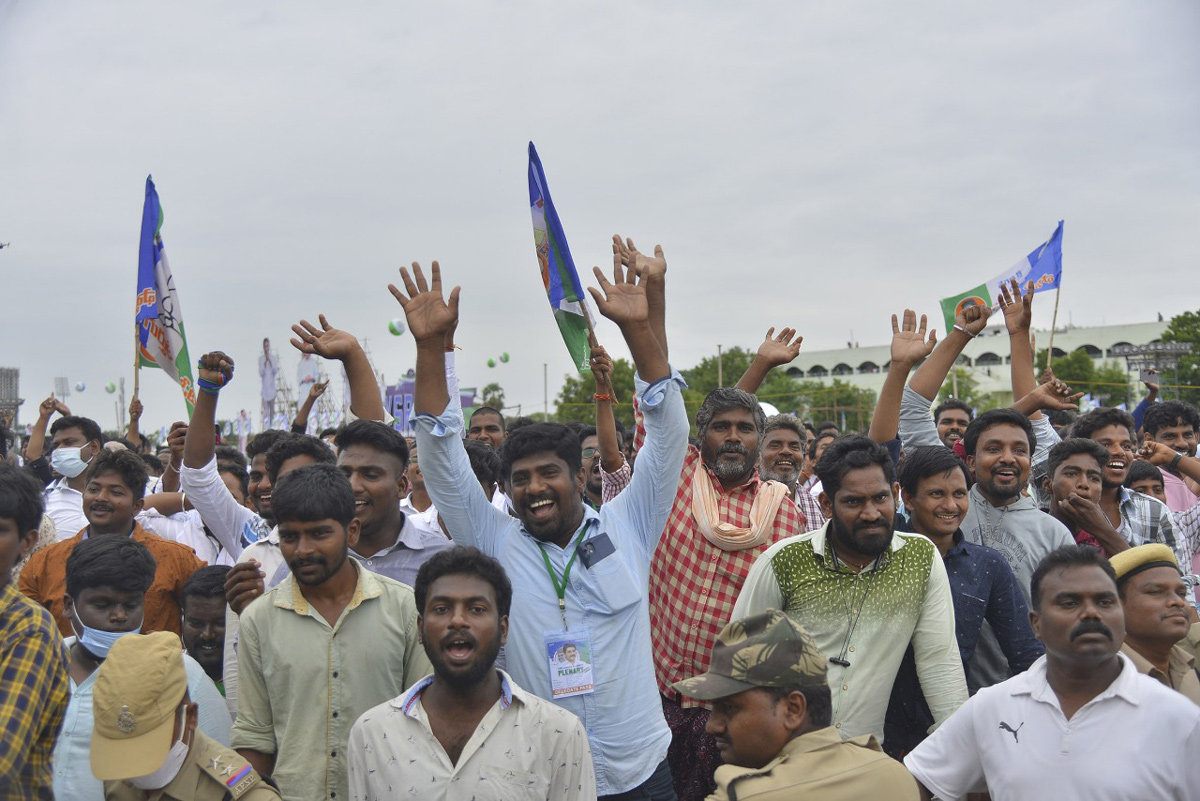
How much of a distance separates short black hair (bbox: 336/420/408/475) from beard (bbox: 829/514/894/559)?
6.03 feet

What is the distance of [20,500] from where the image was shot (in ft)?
9.94

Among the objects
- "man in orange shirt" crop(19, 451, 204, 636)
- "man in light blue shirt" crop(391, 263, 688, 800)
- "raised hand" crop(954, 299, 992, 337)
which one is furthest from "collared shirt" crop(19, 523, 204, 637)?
"raised hand" crop(954, 299, 992, 337)

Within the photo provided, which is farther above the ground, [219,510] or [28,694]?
[219,510]

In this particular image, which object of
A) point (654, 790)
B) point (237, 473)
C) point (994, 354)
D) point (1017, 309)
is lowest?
Result: point (654, 790)

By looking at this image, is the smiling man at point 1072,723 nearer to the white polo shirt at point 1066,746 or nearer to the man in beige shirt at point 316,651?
the white polo shirt at point 1066,746

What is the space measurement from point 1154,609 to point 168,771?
3.21 metres

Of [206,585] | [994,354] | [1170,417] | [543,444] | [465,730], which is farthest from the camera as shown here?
[994,354]

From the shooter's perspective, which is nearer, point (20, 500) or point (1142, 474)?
point (20, 500)

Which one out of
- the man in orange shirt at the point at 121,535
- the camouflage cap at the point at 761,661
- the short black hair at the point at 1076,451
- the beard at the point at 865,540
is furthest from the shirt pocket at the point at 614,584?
the short black hair at the point at 1076,451

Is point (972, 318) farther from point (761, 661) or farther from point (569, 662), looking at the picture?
point (761, 661)

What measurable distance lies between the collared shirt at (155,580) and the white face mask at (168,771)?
1784mm

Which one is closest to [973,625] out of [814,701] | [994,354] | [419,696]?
[814,701]

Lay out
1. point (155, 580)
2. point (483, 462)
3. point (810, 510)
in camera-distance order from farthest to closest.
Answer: point (483, 462)
point (810, 510)
point (155, 580)

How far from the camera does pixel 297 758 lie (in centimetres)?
338
